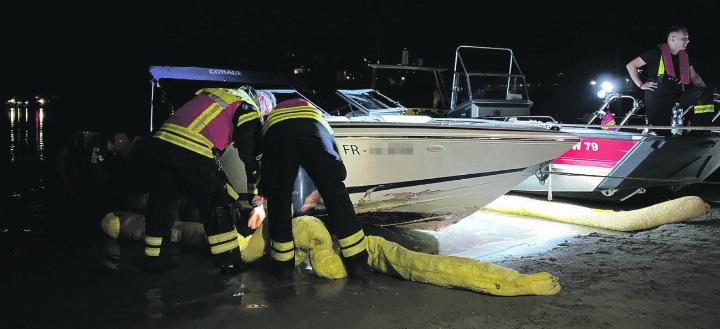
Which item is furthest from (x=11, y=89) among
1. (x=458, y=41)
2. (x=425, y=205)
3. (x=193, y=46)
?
(x=425, y=205)

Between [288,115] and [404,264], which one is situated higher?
[288,115]

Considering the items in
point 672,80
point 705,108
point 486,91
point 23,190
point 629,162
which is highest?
point 672,80

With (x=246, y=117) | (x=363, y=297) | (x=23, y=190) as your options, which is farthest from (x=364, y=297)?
(x=23, y=190)

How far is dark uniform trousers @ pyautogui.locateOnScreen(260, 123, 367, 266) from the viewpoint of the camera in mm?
3174

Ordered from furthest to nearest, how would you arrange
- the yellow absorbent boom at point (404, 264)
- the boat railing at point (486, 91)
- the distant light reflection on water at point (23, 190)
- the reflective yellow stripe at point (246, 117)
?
the boat railing at point (486, 91) < the distant light reflection on water at point (23, 190) < the reflective yellow stripe at point (246, 117) < the yellow absorbent boom at point (404, 264)

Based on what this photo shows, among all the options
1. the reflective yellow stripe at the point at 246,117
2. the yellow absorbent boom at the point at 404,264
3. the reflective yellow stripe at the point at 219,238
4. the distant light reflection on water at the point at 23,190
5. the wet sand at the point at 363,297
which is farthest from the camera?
the distant light reflection on water at the point at 23,190

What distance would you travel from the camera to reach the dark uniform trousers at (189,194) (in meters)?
3.25

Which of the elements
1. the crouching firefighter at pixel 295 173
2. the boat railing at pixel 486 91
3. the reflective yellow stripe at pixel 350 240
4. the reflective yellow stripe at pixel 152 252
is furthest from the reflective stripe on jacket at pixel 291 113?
the boat railing at pixel 486 91

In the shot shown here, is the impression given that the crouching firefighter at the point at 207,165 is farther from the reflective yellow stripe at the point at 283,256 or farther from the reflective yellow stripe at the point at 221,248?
the reflective yellow stripe at the point at 283,256

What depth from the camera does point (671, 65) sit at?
5500 millimetres

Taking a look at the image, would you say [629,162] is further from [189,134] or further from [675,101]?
[189,134]

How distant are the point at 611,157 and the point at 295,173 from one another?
3829 millimetres

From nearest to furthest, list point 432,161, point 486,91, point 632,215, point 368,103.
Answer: point 432,161 → point 632,215 → point 368,103 → point 486,91

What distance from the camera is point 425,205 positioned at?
491cm
